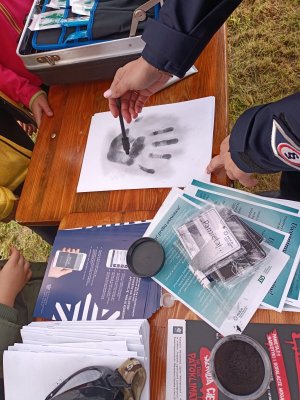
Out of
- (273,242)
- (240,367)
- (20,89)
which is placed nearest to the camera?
(240,367)

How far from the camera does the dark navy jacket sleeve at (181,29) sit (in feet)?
2.35

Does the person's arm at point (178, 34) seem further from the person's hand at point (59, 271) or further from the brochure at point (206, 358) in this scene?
the brochure at point (206, 358)

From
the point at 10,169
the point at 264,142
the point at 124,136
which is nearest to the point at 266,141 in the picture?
the point at 264,142

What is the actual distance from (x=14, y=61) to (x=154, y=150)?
591 millimetres

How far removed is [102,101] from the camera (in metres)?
1.00

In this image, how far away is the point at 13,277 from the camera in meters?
0.98

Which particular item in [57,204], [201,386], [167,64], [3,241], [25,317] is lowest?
[3,241]

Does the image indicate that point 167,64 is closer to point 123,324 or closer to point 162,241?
point 162,241

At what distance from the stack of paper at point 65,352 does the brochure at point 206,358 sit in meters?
0.05

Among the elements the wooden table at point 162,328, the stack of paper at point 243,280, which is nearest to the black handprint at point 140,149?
the stack of paper at point 243,280

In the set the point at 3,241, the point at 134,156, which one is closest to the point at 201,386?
the point at 134,156

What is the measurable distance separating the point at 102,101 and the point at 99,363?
0.64 meters

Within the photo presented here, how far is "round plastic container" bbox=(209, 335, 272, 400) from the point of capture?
57 cm

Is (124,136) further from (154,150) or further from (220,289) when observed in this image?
(220,289)
